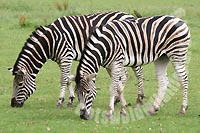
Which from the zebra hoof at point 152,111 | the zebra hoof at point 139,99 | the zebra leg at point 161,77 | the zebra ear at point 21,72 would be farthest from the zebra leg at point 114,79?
the zebra ear at point 21,72

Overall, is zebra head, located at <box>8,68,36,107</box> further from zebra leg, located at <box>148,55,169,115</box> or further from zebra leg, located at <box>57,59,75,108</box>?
zebra leg, located at <box>148,55,169,115</box>

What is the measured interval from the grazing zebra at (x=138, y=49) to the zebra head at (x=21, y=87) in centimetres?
186

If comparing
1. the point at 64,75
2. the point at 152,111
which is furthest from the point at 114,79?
the point at 64,75

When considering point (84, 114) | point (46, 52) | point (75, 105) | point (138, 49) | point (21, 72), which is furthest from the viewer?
point (75, 105)

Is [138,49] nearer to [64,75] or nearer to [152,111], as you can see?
[152,111]

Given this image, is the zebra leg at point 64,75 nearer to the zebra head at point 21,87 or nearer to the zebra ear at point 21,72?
the zebra head at point 21,87

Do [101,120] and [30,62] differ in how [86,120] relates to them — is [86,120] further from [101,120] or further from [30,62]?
[30,62]

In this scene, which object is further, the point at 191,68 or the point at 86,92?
the point at 191,68

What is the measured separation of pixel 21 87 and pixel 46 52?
35.3 inches

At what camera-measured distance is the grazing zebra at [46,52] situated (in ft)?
42.1

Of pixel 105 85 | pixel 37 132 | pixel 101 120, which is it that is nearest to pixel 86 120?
pixel 101 120

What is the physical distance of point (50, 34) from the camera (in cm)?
1307

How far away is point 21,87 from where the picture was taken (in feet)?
42.2

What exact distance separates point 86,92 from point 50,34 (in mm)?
2345
